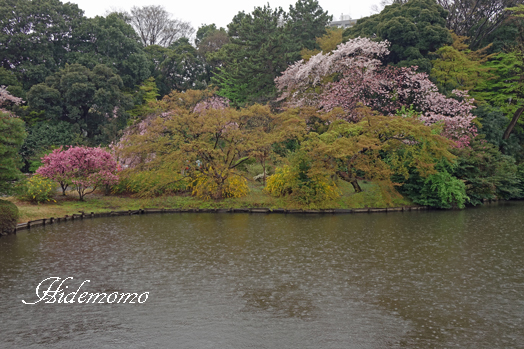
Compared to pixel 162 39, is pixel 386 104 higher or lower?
lower

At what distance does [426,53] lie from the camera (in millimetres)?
32000

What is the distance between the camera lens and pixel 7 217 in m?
16.3

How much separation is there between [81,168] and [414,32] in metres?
25.1

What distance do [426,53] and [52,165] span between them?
90.7ft

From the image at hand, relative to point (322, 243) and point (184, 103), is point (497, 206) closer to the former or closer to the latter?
point (322, 243)

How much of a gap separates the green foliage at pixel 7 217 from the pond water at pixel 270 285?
1.64ft

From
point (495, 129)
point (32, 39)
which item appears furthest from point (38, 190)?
point (495, 129)

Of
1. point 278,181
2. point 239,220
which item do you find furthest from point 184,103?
point 239,220

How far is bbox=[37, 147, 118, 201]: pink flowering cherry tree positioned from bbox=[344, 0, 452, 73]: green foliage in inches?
853

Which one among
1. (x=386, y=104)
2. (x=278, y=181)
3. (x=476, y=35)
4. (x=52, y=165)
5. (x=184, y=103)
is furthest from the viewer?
(x=476, y=35)

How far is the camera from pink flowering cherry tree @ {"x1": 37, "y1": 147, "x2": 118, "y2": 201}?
22.2 m

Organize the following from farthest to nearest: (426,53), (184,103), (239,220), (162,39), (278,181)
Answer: (162,39) < (426,53) < (184,103) < (278,181) < (239,220)

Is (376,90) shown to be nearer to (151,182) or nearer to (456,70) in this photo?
(456,70)

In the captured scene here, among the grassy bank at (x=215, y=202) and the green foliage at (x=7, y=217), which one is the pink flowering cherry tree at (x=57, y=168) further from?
the green foliage at (x=7, y=217)
